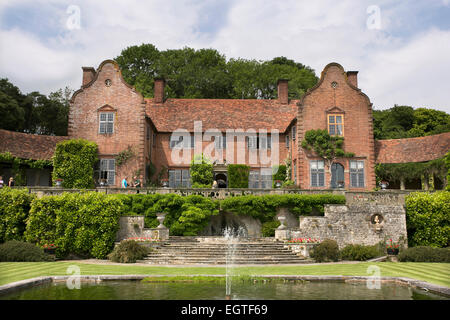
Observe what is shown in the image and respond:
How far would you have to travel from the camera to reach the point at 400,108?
2002 inches

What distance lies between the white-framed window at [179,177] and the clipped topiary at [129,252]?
549 inches

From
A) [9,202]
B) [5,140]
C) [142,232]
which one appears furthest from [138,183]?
[5,140]

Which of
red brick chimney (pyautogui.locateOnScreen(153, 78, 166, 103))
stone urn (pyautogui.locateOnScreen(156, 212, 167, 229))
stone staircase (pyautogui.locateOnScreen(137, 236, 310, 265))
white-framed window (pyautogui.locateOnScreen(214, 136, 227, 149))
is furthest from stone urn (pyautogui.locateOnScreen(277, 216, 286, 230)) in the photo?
red brick chimney (pyautogui.locateOnScreen(153, 78, 166, 103))

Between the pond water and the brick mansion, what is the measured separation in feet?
54.9

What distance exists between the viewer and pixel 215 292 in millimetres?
10734

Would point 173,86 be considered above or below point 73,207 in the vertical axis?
above

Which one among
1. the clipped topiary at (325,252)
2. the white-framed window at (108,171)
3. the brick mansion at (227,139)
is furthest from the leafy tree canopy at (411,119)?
the white-framed window at (108,171)

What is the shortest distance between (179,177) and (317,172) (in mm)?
11703

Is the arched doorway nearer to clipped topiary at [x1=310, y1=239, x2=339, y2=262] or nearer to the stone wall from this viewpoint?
the stone wall

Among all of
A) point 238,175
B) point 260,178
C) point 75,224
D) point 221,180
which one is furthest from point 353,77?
A: point 75,224

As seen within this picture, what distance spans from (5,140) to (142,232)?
52.0 feet

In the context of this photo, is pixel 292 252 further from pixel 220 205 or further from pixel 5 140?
pixel 5 140

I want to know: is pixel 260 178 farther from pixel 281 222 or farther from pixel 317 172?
pixel 281 222

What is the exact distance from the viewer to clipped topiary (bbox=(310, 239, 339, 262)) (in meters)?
19.6
